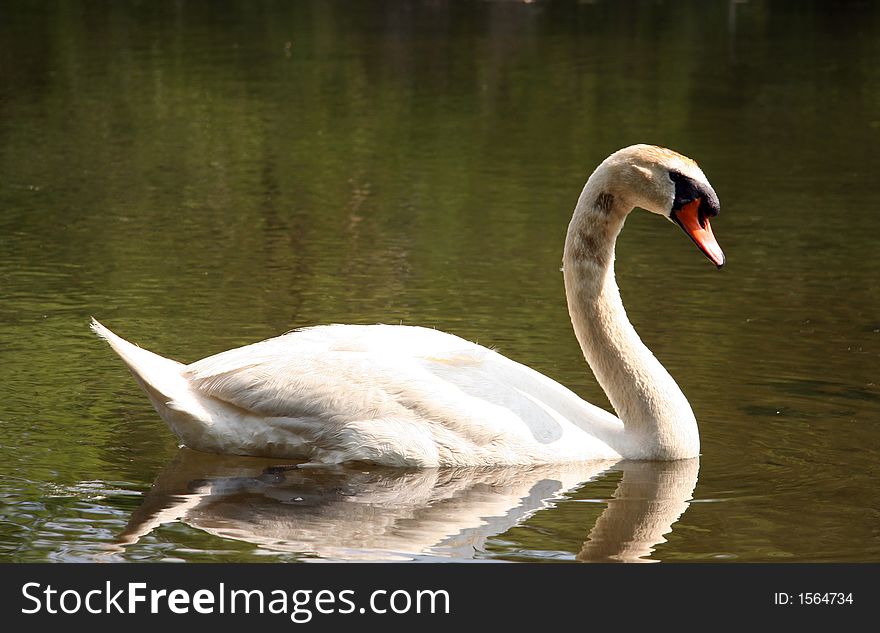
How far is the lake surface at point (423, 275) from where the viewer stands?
26.4 feet

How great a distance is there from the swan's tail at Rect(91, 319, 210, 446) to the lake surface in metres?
0.25

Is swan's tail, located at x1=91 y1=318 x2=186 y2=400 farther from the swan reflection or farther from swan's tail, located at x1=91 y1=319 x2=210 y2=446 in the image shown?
the swan reflection

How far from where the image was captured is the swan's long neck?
357 inches

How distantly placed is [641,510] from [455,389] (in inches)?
47.7

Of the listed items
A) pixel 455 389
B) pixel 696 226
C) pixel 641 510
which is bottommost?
pixel 641 510

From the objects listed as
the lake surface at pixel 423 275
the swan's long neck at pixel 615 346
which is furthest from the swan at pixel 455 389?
the lake surface at pixel 423 275

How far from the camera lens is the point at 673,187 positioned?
29.2ft

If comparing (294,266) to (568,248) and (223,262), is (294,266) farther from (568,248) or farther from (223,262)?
(568,248)

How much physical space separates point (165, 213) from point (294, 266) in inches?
143

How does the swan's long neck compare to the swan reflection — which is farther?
the swan's long neck

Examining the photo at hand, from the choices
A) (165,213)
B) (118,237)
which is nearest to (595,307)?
(118,237)

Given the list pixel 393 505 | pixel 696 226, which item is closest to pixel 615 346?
pixel 696 226

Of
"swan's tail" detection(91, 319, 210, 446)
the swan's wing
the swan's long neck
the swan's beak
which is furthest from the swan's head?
"swan's tail" detection(91, 319, 210, 446)

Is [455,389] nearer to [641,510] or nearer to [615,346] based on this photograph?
[615,346]
